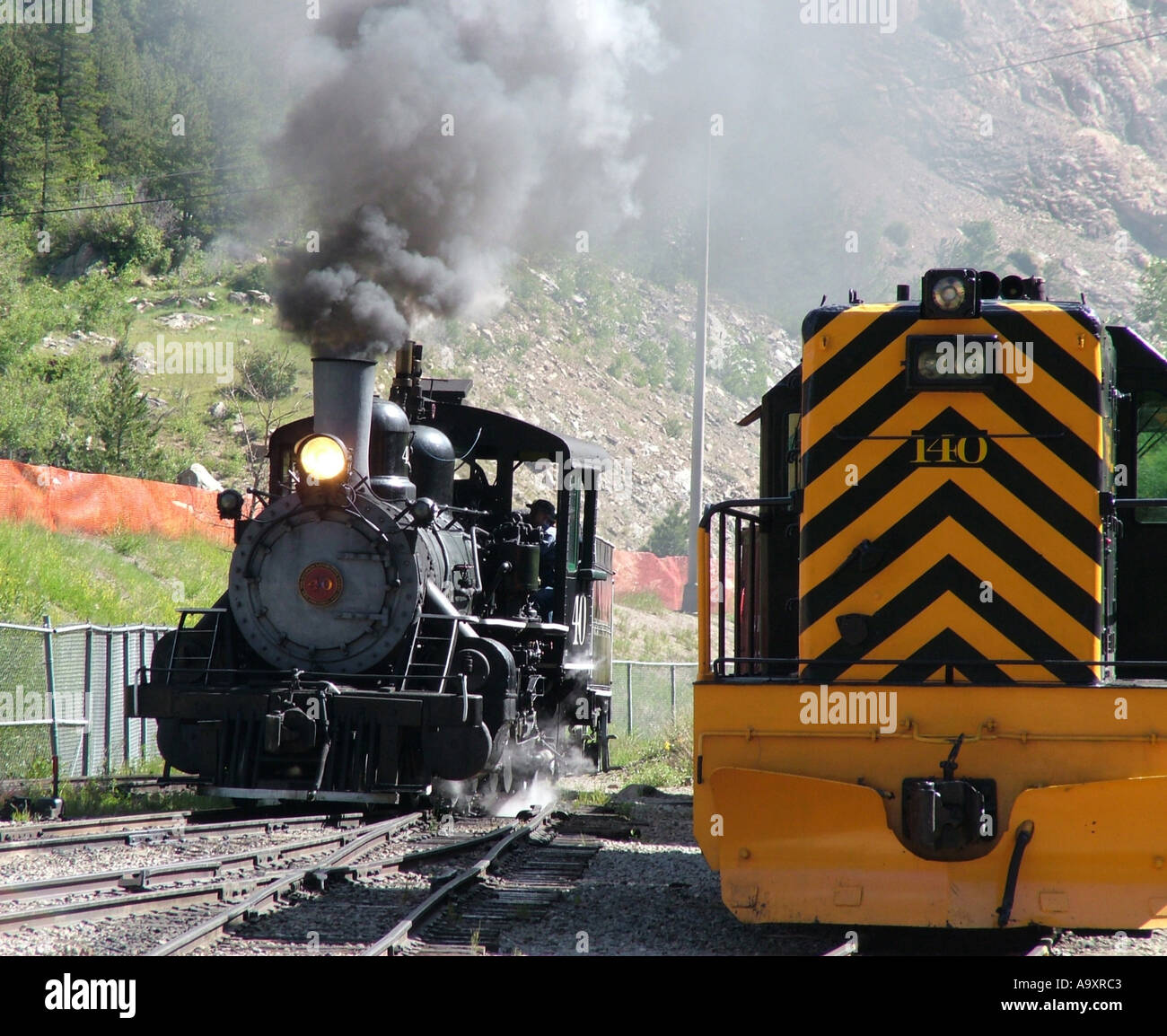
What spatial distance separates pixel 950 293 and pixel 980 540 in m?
1.09

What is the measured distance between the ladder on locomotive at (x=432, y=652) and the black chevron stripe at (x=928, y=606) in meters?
3.89

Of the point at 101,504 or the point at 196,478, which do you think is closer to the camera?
the point at 101,504

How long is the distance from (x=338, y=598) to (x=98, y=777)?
3678 millimetres

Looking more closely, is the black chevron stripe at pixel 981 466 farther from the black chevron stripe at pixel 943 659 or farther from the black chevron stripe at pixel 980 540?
the black chevron stripe at pixel 943 659

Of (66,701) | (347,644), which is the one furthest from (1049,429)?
(66,701)

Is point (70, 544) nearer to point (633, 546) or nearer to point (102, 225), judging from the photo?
point (633, 546)

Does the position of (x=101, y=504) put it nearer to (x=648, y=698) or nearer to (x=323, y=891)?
(x=648, y=698)

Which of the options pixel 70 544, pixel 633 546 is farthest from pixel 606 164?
pixel 633 546

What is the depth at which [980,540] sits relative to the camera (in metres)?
5.42

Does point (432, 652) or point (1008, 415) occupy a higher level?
point (1008, 415)

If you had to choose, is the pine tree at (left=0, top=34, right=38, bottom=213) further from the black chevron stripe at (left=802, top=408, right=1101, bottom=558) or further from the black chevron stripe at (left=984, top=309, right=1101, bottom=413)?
the black chevron stripe at (left=984, top=309, right=1101, bottom=413)

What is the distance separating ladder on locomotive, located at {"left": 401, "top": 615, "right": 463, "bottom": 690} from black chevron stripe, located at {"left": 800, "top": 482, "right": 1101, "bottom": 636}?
12.6 ft

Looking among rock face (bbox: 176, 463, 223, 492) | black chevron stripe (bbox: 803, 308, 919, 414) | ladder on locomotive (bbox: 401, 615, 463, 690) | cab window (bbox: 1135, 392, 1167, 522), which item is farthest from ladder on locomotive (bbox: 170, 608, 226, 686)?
rock face (bbox: 176, 463, 223, 492)

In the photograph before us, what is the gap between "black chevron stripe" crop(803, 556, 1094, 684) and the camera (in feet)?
17.3
